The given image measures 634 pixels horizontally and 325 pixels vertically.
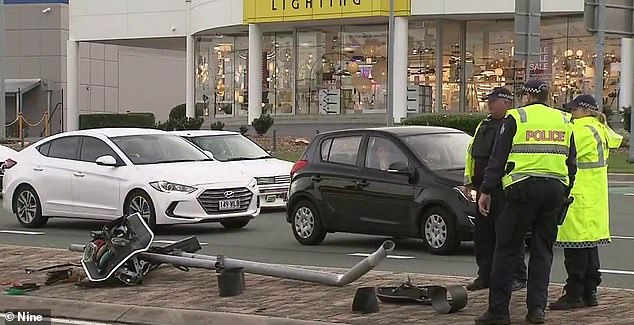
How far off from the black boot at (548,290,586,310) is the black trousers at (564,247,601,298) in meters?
0.02

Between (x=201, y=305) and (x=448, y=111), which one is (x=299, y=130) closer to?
(x=448, y=111)

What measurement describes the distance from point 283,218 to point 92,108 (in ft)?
152

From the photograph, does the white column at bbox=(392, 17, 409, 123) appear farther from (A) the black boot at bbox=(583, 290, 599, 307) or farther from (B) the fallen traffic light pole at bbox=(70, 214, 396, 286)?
(A) the black boot at bbox=(583, 290, 599, 307)

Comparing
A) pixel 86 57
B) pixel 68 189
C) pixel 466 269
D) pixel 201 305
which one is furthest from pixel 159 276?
pixel 86 57

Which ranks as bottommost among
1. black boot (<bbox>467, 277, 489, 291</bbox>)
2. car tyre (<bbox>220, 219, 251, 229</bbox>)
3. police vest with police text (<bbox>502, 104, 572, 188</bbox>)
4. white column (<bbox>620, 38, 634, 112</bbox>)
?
car tyre (<bbox>220, 219, 251, 229</bbox>)

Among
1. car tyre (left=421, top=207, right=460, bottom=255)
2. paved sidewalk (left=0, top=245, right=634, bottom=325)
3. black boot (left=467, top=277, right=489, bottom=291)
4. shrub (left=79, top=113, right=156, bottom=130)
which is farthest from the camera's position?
shrub (left=79, top=113, right=156, bottom=130)

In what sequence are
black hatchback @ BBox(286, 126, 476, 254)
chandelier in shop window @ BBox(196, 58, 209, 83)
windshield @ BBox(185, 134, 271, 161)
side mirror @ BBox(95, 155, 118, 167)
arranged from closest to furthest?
black hatchback @ BBox(286, 126, 476, 254)
side mirror @ BBox(95, 155, 118, 167)
windshield @ BBox(185, 134, 271, 161)
chandelier in shop window @ BBox(196, 58, 209, 83)

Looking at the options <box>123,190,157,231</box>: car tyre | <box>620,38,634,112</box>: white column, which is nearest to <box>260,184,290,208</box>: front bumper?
<box>123,190,157,231</box>: car tyre

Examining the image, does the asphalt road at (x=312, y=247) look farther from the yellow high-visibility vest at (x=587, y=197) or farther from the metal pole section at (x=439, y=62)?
the metal pole section at (x=439, y=62)

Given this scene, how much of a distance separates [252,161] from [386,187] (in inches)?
249

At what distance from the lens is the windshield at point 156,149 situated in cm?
1695

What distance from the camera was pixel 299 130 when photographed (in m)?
46.8

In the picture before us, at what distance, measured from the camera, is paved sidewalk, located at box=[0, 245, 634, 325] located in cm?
899

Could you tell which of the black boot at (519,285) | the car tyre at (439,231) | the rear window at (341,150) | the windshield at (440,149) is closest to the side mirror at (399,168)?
the windshield at (440,149)
